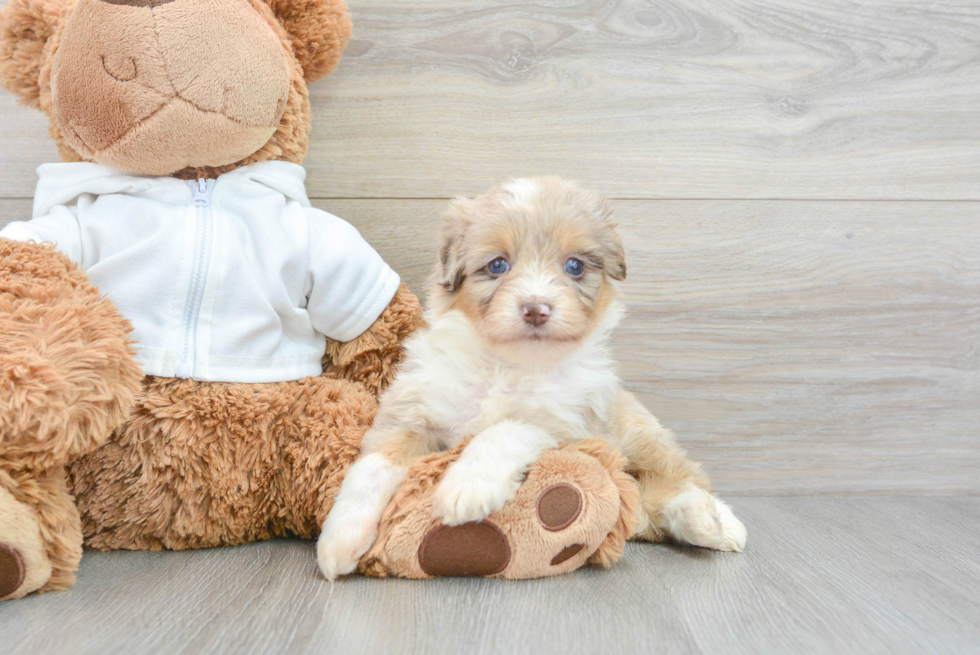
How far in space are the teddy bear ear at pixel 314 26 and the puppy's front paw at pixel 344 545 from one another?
3.56 feet

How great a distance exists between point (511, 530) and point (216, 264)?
2.74 ft

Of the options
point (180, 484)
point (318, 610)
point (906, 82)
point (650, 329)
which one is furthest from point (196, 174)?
point (906, 82)

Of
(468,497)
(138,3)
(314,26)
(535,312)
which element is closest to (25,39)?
(138,3)

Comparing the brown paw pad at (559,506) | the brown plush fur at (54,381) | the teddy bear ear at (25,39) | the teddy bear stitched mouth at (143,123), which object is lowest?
the brown paw pad at (559,506)

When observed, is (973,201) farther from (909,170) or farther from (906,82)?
(906,82)

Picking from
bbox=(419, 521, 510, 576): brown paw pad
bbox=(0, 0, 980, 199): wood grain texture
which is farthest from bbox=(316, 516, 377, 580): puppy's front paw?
bbox=(0, 0, 980, 199): wood grain texture

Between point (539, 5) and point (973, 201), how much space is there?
1.38 m

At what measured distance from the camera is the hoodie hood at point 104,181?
1625 millimetres

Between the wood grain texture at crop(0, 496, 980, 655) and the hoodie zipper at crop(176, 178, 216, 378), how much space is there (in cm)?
41

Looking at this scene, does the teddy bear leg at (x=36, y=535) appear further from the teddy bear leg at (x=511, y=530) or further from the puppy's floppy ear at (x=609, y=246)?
the puppy's floppy ear at (x=609, y=246)

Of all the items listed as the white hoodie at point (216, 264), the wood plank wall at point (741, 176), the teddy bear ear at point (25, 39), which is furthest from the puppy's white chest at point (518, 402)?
the teddy bear ear at point (25, 39)

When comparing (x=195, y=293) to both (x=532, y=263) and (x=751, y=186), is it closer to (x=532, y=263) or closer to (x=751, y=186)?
(x=532, y=263)

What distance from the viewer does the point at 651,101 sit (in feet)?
6.79

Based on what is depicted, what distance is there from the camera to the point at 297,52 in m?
1.74
